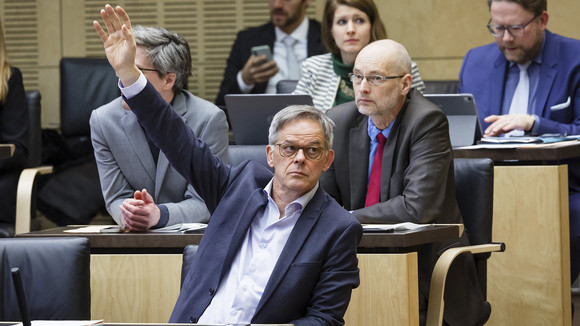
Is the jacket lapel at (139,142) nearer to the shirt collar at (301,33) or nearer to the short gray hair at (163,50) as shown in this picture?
the short gray hair at (163,50)

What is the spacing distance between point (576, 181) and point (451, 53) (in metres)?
2.32

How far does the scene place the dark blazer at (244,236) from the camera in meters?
2.59

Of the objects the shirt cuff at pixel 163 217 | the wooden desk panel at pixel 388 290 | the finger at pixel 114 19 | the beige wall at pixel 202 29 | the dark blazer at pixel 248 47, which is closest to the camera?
the finger at pixel 114 19

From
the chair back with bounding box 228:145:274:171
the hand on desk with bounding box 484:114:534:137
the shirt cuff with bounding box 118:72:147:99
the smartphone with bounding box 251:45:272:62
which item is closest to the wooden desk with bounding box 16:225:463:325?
the shirt cuff with bounding box 118:72:147:99

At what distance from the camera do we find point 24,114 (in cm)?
509

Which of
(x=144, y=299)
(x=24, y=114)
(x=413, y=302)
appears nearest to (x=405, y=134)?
(x=413, y=302)

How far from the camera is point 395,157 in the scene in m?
3.56

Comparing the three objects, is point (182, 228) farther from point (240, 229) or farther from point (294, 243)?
point (294, 243)

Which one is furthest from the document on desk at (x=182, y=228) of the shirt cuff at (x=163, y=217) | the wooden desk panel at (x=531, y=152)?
the wooden desk panel at (x=531, y=152)

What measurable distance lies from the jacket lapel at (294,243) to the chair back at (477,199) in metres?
1.04

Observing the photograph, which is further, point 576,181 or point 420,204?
point 576,181

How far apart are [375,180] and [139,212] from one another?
0.93m

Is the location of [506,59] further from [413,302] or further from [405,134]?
[413,302]

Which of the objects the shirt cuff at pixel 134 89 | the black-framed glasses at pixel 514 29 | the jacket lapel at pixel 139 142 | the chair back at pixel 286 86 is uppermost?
the black-framed glasses at pixel 514 29
